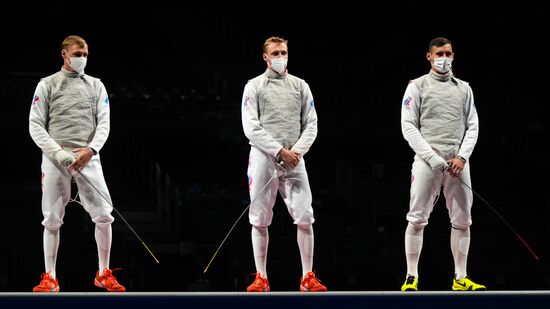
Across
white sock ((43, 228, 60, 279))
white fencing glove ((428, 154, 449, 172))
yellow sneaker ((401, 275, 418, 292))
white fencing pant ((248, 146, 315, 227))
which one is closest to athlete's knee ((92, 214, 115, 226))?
white sock ((43, 228, 60, 279))

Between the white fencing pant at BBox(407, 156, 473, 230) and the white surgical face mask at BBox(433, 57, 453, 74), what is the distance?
1.51 ft

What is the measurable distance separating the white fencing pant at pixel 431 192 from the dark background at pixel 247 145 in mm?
2019

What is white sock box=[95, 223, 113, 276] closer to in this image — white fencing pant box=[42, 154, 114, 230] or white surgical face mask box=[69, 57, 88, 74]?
white fencing pant box=[42, 154, 114, 230]

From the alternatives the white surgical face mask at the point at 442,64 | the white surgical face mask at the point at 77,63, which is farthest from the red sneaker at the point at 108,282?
the white surgical face mask at the point at 442,64

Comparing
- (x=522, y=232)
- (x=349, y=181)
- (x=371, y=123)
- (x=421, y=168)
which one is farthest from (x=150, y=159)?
(x=421, y=168)

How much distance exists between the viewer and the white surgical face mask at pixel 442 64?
4.12m

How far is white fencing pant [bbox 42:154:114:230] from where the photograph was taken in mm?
3934

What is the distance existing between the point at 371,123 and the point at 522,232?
215 cm

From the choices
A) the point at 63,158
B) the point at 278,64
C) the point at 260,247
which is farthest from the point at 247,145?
the point at 63,158

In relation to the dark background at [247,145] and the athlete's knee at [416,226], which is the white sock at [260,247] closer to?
the athlete's knee at [416,226]

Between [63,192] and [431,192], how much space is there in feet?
5.71

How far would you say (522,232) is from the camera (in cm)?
665
